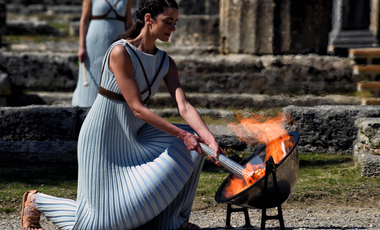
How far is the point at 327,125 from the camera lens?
4.90 metres

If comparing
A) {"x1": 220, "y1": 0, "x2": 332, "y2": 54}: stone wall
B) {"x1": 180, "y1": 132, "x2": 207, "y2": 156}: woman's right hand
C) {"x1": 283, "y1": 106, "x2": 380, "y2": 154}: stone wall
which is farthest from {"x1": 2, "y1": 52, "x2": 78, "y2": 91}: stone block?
{"x1": 180, "y1": 132, "x2": 207, "y2": 156}: woman's right hand

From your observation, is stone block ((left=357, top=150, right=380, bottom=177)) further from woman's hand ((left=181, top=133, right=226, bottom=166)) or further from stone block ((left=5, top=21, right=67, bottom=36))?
stone block ((left=5, top=21, right=67, bottom=36))

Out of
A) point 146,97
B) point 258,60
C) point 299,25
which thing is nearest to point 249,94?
point 258,60

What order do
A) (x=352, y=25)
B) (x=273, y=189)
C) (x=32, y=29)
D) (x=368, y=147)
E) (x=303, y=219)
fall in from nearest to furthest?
(x=273, y=189) → (x=303, y=219) → (x=368, y=147) → (x=352, y=25) → (x=32, y=29)

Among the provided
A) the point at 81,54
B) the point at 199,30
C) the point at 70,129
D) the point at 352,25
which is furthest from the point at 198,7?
the point at 352,25

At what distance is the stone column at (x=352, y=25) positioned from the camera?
34.8ft

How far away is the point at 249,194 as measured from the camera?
257 centimetres

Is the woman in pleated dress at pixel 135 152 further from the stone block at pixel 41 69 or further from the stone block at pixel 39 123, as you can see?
the stone block at pixel 41 69

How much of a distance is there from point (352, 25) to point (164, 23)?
9361 millimetres

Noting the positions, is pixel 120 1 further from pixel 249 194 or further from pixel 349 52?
pixel 249 194

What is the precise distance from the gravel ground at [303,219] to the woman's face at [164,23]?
136 centimetres

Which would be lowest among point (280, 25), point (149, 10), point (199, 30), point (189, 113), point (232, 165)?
point (232, 165)

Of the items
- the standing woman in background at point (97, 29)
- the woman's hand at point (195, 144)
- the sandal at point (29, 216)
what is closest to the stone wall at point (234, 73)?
the standing woman in background at point (97, 29)

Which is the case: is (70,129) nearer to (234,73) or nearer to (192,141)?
(192,141)
